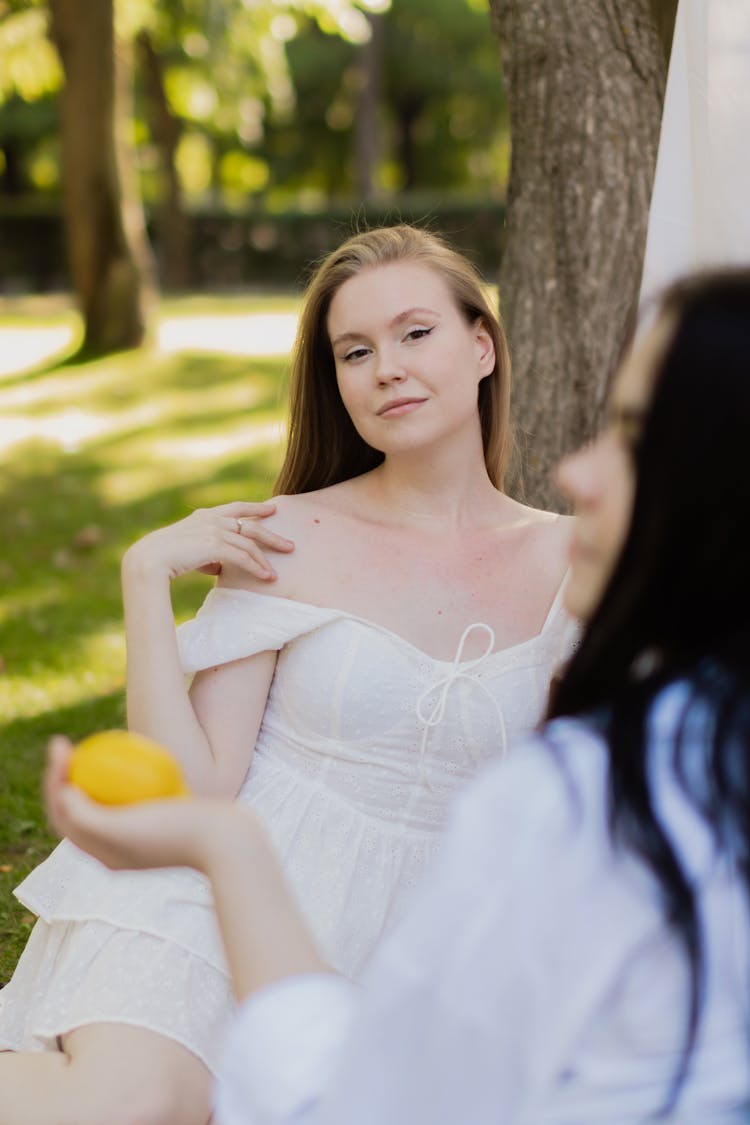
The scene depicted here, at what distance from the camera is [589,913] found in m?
1.30

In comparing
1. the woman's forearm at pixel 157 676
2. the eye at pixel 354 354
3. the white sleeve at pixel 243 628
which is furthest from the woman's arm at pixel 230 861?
the eye at pixel 354 354

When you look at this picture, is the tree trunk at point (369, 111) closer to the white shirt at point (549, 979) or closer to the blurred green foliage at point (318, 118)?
the blurred green foliage at point (318, 118)

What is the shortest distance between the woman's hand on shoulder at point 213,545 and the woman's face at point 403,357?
0.29 metres

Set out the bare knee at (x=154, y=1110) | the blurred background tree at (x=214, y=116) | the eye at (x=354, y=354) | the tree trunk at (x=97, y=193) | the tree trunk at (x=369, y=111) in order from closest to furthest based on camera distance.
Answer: the bare knee at (x=154, y=1110) → the eye at (x=354, y=354) → the tree trunk at (x=97, y=193) → the blurred background tree at (x=214, y=116) → the tree trunk at (x=369, y=111)

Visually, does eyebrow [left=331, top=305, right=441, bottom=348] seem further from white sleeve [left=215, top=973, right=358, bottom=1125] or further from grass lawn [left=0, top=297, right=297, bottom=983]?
white sleeve [left=215, top=973, right=358, bottom=1125]

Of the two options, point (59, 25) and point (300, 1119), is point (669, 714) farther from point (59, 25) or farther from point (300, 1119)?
point (59, 25)

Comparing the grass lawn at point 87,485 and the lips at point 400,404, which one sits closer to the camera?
the lips at point 400,404

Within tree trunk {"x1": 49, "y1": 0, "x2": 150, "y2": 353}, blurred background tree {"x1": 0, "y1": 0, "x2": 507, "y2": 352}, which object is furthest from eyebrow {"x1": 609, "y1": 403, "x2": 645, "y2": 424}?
tree trunk {"x1": 49, "y1": 0, "x2": 150, "y2": 353}

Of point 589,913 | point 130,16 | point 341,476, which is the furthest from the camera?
point 130,16

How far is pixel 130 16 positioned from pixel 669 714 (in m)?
14.0

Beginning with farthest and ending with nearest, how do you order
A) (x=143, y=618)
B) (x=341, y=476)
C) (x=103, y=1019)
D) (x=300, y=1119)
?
(x=341, y=476), (x=143, y=618), (x=103, y=1019), (x=300, y=1119)

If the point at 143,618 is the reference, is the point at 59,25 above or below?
above

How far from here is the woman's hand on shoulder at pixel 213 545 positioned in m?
2.58

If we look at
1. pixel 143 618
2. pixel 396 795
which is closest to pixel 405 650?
pixel 396 795
